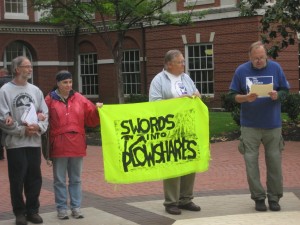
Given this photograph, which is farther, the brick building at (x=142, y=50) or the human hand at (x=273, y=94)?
the brick building at (x=142, y=50)

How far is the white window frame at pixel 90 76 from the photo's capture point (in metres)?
31.8

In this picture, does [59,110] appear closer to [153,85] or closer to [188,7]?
[153,85]

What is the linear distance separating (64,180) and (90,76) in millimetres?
25135

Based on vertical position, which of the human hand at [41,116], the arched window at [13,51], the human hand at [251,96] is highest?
the arched window at [13,51]

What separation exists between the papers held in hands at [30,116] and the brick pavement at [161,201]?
1.25 meters

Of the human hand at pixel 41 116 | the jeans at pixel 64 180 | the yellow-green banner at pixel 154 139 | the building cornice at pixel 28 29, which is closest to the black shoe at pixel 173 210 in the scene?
the yellow-green banner at pixel 154 139

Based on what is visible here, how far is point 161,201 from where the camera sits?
26.8ft

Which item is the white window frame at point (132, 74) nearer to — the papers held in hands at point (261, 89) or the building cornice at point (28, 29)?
the building cornice at point (28, 29)

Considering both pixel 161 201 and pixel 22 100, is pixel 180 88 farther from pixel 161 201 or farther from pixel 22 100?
pixel 22 100

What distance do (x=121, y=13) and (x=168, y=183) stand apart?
43.9ft

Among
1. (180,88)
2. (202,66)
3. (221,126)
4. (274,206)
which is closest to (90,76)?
(202,66)

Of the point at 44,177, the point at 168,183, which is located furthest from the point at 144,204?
the point at 44,177

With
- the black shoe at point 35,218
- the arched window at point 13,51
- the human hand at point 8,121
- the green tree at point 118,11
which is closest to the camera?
the human hand at point 8,121

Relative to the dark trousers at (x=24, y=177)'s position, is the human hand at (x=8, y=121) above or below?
above
